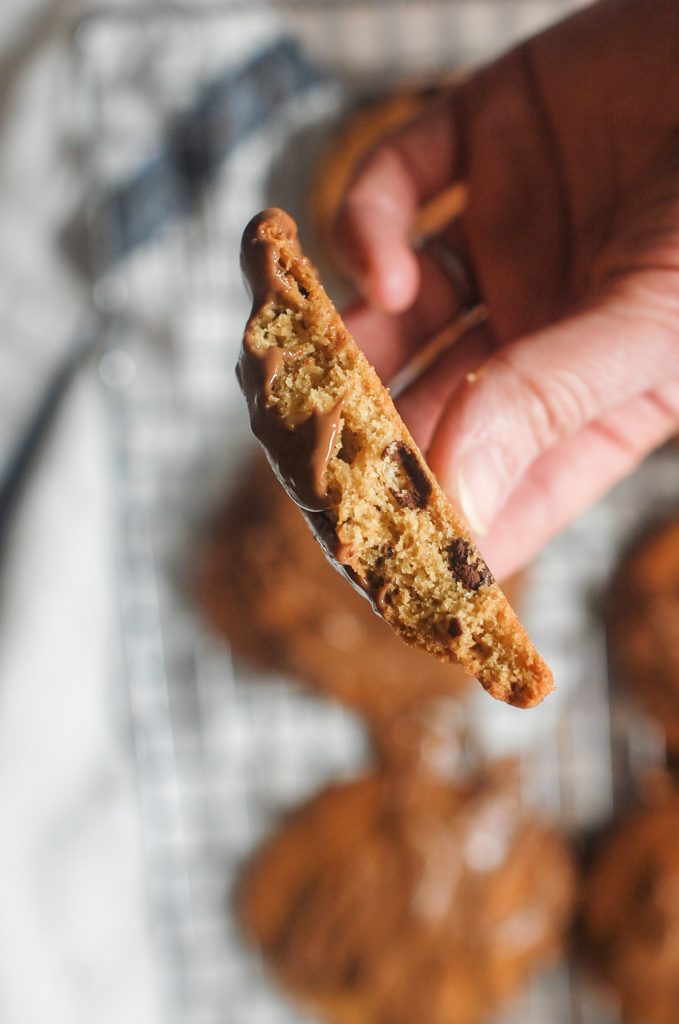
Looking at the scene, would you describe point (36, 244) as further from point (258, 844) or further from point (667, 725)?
point (667, 725)

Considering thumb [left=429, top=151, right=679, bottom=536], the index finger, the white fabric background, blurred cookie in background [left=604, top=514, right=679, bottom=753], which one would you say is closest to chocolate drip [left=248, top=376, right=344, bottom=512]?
thumb [left=429, top=151, right=679, bottom=536]

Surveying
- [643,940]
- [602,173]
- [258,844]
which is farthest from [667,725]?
[602,173]

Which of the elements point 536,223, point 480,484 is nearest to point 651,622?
point 536,223

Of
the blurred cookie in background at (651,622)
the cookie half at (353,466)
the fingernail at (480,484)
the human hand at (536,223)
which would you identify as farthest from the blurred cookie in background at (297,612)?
the cookie half at (353,466)

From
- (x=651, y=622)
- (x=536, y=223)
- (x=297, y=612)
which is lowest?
(x=651, y=622)

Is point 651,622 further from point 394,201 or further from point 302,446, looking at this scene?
point 302,446

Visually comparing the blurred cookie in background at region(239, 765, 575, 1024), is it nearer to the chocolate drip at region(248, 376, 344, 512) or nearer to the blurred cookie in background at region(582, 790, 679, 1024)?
the blurred cookie in background at region(582, 790, 679, 1024)
